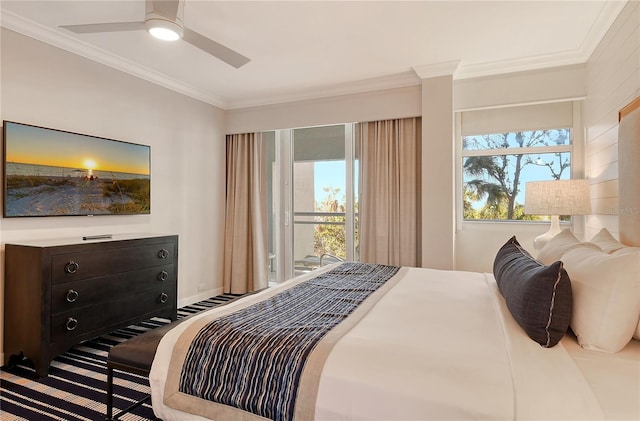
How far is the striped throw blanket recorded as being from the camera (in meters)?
1.23

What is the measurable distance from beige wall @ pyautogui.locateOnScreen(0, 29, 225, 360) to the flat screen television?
11cm

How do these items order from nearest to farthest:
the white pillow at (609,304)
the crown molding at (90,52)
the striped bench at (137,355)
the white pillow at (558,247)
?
1. the white pillow at (609,304)
2. the striped bench at (137,355)
3. the white pillow at (558,247)
4. the crown molding at (90,52)

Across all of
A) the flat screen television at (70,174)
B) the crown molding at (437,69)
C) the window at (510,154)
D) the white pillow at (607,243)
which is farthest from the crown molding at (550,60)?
the flat screen television at (70,174)

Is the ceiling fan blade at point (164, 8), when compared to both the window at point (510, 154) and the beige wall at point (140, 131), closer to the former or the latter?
the beige wall at point (140, 131)

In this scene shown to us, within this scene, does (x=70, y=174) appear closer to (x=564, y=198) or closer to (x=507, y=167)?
(x=564, y=198)

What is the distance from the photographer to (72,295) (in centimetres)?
253

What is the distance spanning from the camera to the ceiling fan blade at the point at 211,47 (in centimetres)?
218

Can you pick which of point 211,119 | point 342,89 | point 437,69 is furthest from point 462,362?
point 211,119

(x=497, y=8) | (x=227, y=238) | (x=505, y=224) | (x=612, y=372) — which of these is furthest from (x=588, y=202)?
(x=227, y=238)

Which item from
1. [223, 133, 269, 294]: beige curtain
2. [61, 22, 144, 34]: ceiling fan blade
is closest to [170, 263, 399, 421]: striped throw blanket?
[61, 22, 144, 34]: ceiling fan blade

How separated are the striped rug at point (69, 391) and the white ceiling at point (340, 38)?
2.10 metres

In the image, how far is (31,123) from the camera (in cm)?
269

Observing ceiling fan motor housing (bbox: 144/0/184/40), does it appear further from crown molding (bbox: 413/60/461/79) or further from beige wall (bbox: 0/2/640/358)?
crown molding (bbox: 413/60/461/79)

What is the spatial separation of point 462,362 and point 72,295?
104 inches
